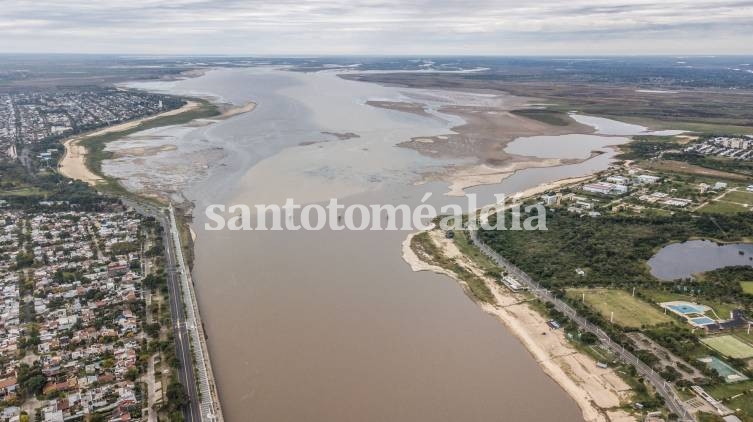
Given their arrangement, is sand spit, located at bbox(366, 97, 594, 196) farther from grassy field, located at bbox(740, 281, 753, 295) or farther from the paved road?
grassy field, located at bbox(740, 281, 753, 295)

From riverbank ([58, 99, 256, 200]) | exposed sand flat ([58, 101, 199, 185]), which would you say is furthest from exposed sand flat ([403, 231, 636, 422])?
exposed sand flat ([58, 101, 199, 185])

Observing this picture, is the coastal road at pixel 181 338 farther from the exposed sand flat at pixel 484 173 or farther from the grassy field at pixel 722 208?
the grassy field at pixel 722 208

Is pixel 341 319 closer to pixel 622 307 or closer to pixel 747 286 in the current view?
pixel 622 307

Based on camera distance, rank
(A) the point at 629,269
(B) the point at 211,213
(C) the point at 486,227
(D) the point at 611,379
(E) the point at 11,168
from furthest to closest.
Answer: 1. (E) the point at 11,168
2. (B) the point at 211,213
3. (C) the point at 486,227
4. (A) the point at 629,269
5. (D) the point at 611,379

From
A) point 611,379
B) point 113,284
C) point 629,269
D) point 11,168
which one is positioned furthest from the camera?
point 11,168

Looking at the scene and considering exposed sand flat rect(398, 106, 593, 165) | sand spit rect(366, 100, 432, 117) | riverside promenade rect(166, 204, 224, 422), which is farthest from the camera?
sand spit rect(366, 100, 432, 117)

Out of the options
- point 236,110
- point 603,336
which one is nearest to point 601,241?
point 603,336

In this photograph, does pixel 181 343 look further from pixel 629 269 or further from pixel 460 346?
pixel 629 269

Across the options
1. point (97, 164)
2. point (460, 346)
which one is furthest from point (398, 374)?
point (97, 164)
